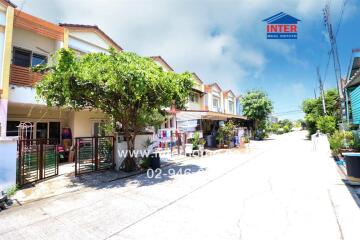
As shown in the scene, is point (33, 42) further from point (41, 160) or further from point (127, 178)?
point (127, 178)

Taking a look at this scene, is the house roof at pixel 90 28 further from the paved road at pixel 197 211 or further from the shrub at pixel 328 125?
the shrub at pixel 328 125

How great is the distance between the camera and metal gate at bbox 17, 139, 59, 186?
732 centimetres

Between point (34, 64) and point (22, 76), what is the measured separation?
1.85 m

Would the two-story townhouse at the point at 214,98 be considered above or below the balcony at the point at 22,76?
above

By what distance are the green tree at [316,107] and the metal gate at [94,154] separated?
25954 millimetres

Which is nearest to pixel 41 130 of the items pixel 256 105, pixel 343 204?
pixel 343 204

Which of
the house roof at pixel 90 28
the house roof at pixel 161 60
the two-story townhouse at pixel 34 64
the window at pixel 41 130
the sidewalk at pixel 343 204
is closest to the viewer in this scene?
the sidewalk at pixel 343 204

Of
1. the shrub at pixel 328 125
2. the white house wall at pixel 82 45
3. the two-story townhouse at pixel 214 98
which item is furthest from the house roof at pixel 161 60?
the shrub at pixel 328 125

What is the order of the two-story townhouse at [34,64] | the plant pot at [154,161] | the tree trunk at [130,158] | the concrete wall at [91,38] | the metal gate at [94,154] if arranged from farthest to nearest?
the concrete wall at [91,38] < the plant pot at [154,161] < the tree trunk at [130,158] < the two-story townhouse at [34,64] < the metal gate at [94,154]

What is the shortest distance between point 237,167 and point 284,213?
225 inches

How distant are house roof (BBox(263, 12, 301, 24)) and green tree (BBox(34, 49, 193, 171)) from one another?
555cm

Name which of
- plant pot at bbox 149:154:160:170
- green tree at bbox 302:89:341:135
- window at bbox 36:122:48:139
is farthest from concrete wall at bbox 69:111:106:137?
green tree at bbox 302:89:341:135

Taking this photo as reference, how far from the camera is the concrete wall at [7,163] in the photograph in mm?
6480

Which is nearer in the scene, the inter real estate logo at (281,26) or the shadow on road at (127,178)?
the shadow on road at (127,178)
